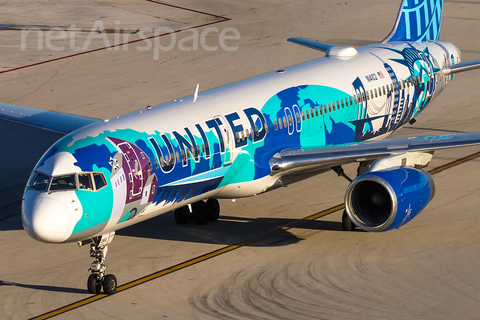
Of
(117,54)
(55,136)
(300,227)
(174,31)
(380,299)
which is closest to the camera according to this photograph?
(380,299)

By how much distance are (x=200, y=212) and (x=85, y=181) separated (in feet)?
20.7

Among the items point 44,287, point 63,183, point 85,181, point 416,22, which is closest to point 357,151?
point 85,181

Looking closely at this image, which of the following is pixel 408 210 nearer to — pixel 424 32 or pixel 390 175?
pixel 390 175

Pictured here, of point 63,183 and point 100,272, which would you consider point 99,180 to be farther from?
point 100,272

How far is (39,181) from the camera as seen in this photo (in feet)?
64.8

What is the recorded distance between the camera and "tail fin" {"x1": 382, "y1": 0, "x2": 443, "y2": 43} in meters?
32.1

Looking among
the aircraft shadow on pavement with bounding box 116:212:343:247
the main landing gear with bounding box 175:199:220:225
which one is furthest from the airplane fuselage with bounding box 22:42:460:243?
the main landing gear with bounding box 175:199:220:225

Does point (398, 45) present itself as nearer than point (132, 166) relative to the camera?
No

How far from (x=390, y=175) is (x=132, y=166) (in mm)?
7143

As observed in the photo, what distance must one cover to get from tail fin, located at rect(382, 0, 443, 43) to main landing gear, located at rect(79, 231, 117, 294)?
1604cm

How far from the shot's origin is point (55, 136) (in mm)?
34500

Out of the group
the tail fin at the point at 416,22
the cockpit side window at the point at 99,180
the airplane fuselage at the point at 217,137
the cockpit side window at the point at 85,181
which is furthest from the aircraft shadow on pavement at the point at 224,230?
the tail fin at the point at 416,22

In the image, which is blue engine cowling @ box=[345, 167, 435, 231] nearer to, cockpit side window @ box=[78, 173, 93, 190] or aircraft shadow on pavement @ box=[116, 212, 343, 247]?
aircraft shadow on pavement @ box=[116, 212, 343, 247]

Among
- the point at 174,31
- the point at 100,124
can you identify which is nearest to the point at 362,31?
the point at 174,31
